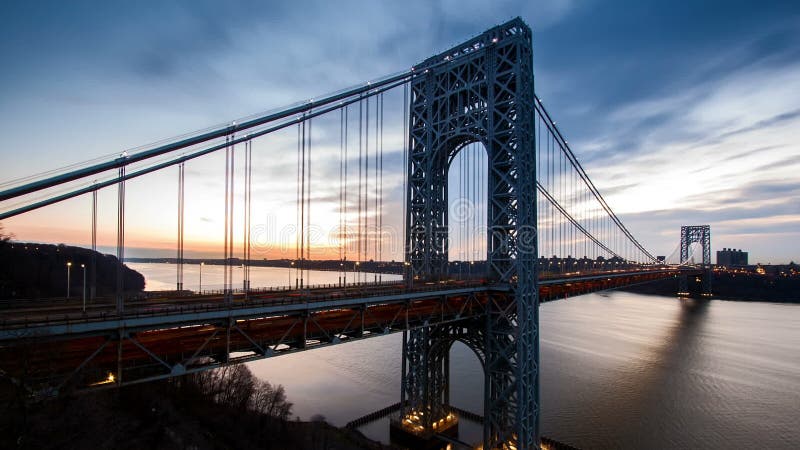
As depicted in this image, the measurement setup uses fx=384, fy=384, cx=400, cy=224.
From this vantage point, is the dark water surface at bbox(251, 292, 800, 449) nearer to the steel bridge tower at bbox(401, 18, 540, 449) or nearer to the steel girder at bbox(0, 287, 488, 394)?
the steel bridge tower at bbox(401, 18, 540, 449)

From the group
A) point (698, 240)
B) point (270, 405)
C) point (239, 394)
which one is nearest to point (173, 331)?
point (270, 405)

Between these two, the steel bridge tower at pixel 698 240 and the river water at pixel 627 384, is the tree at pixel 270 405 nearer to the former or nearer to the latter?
the river water at pixel 627 384

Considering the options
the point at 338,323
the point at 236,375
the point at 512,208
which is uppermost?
the point at 512,208

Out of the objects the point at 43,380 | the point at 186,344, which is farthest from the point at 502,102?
the point at 43,380

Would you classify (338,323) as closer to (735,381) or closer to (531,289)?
(531,289)

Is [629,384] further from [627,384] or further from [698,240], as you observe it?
[698,240]

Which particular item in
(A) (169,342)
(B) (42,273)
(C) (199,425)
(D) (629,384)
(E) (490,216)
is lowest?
(D) (629,384)
